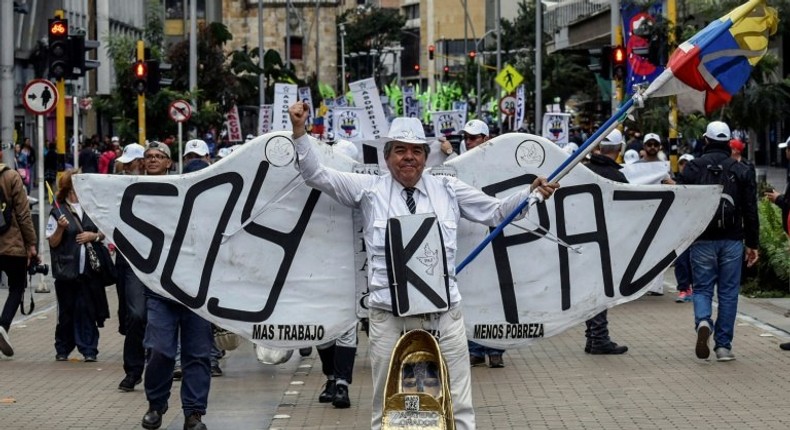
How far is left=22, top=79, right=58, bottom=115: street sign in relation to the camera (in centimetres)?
2238

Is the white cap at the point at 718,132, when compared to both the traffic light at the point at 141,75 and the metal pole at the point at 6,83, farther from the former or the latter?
the traffic light at the point at 141,75

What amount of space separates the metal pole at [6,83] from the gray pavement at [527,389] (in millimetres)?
7653

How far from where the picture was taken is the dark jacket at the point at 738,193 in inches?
531

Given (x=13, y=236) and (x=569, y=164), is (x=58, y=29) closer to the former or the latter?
(x=13, y=236)

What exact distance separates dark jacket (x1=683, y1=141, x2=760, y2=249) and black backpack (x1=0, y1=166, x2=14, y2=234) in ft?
19.2

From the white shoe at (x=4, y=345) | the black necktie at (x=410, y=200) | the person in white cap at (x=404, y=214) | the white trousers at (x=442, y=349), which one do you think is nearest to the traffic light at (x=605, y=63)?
the white shoe at (x=4, y=345)

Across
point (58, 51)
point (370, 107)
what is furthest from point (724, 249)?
point (370, 107)

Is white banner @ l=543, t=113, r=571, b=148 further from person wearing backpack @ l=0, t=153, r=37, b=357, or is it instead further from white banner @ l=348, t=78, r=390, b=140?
person wearing backpack @ l=0, t=153, r=37, b=357

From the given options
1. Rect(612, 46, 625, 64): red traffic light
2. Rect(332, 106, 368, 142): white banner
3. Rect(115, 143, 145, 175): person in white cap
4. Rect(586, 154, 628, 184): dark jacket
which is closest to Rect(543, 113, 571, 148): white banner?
Rect(612, 46, 625, 64): red traffic light

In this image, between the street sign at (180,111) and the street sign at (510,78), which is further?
the street sign at (510,78)

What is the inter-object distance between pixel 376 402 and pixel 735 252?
5.72 metres

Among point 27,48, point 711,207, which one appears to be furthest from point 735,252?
point 27,48

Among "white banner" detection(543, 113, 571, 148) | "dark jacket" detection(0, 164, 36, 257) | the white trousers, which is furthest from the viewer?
"white banner" detection(543, 113, 571, 148)

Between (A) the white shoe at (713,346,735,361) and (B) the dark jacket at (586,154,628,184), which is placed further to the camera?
(B) the dark jacket at (586,154,628,184)
